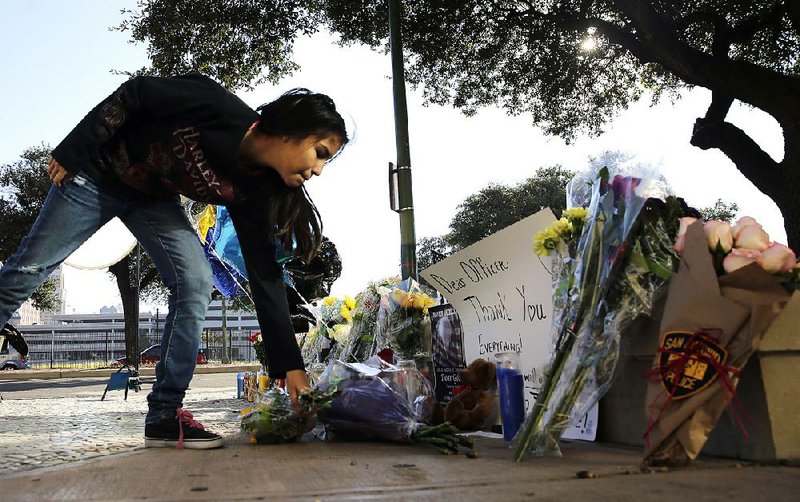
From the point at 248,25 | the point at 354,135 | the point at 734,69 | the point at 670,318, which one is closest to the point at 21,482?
the point at 354,135

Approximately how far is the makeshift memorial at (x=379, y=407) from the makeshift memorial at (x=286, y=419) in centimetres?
Result: 10

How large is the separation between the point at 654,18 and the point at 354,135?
5.83 m

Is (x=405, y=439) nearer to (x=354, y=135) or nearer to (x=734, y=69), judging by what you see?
(x=354, y=135)

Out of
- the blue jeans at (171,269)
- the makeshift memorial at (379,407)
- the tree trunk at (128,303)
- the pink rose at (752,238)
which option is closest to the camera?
the pink rose at (752,238)

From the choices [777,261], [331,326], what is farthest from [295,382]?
[331,326]

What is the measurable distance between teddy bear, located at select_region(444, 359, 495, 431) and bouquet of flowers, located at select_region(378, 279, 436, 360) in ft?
2.61

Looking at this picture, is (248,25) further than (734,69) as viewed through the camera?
Yes

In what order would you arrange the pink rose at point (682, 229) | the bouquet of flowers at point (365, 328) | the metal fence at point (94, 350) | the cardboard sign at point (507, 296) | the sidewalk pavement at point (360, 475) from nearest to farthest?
the sidewalk pavement at point (360, 475) < the pink rose at point (682, 229) < the cardboard sign at point (507, 296) < the bouquet of flowers at point (365, 328) < the metal fence at point (94, 350)

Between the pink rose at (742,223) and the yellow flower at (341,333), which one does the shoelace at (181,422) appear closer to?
the yellow flower at (341,333)

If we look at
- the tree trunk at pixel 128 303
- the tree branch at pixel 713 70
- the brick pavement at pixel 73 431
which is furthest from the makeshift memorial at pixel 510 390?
the tree trunk at pixel 128 303

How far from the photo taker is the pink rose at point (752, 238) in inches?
91.1

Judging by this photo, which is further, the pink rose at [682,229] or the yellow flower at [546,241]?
the yellow flower at [546,241]

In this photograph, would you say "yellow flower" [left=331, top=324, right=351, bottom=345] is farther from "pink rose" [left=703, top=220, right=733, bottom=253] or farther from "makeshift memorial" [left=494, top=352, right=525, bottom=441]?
"pink rose" [left=703, top=220, right=733, bottom=253]

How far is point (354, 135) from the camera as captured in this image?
3.09 meters
